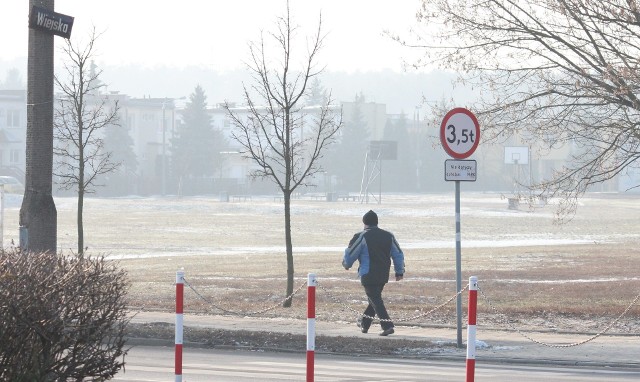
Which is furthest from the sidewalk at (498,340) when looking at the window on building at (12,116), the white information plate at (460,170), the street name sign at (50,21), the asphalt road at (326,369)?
the window on building at (12,116)

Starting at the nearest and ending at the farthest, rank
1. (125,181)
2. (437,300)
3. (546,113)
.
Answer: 1. (546,113)
2. (437,300)
3. (125,181)

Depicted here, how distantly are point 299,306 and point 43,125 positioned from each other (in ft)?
26.8

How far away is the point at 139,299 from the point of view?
76.9ft

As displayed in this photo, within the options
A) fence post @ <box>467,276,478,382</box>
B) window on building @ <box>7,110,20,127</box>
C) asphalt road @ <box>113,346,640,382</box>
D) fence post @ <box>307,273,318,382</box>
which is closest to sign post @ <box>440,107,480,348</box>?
asphalt road @ <box>113,346,640,382</box>

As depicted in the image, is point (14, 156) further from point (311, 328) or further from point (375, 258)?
point (311, 328)

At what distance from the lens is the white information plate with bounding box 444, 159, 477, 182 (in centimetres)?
1559

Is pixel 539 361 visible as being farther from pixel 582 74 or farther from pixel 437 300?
pixel 437 300

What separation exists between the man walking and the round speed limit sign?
72.1 inches

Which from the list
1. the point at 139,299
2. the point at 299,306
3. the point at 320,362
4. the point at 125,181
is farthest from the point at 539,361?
the point at 125,181

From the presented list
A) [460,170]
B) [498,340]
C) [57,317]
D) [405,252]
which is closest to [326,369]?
[460,170]

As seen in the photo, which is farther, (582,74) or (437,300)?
(437,300)

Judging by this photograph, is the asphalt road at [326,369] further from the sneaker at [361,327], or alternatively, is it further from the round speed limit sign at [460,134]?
the round speed limit sign at [460,134]

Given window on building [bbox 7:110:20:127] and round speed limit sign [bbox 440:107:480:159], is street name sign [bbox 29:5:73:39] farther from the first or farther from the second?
window on building [bbox 7:110:20:127]

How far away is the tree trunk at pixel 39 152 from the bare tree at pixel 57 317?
22.1 feet
